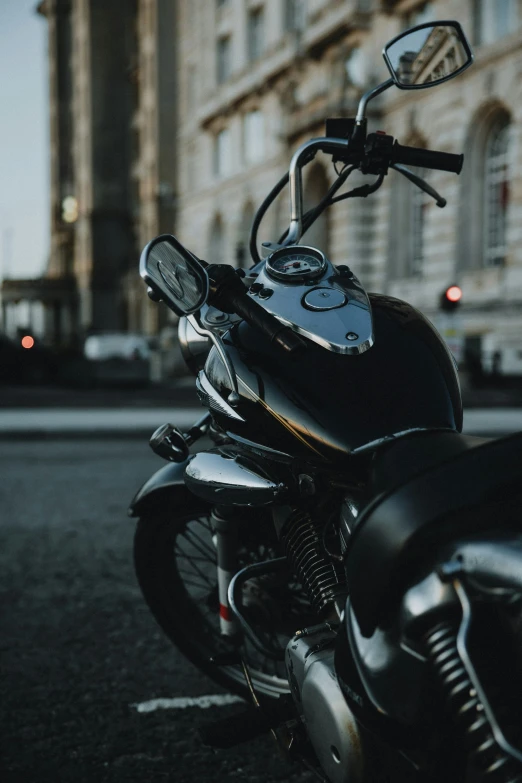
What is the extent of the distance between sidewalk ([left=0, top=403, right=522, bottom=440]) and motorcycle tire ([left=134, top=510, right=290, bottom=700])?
6.96 metres

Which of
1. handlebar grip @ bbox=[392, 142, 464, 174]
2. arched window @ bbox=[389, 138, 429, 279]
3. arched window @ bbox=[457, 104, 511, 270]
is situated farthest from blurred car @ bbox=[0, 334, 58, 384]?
handlebar grip @ bbox=[392, 142, 464, 174]

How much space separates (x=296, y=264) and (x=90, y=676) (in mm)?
1671

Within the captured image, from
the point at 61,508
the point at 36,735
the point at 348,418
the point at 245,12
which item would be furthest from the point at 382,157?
the point at 245,12

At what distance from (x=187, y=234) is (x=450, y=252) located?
71.0ft

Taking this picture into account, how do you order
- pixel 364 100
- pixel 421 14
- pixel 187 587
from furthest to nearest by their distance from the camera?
1. pixel 421 14
2. pixel 187 587
3. pixel 364 100

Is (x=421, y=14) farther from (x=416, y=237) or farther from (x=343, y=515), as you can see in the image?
(x=343, y=515)

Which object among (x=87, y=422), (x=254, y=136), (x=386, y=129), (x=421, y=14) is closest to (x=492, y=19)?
(x=421, y=14)

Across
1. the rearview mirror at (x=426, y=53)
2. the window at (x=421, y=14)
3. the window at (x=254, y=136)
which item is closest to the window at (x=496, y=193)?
the window at (x=421, y=14)

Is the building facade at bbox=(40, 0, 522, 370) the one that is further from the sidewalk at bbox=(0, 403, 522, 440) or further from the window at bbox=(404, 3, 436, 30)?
the sidewalk at bbox=(0, 403, 522, 440)

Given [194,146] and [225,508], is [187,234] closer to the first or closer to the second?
[194,146]

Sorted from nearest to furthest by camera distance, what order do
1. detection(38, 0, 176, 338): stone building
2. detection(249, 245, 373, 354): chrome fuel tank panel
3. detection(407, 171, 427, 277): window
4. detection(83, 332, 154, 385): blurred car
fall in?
detection(249, 245, 373, 354): chrome fuel tank panel < detection(83, 332, 154, 385): blurred car < detection(407, 171, 427, 277): window < detection(38, 0, 176, 338): stone building

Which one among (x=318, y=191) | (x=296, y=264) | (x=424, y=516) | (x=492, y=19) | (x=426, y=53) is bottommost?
(x=424, y=516)

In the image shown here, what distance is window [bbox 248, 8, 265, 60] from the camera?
38.0 metres

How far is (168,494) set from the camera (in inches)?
96.3
